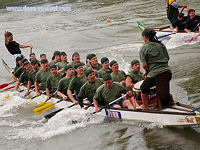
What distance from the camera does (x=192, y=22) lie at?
1484cm

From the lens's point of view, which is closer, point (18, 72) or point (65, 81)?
point (65, 81)

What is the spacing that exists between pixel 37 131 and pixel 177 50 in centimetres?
768

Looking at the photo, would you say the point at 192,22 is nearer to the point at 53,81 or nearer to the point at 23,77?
the point at 53,81

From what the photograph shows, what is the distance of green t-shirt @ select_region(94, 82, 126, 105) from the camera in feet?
28.9

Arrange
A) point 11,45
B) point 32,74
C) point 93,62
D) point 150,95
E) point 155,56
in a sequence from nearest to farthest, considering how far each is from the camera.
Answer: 1. point 155,56
2. point 150,95
3. point 93,62
4. point 32,74
5. point 11,45

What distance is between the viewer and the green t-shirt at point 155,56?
23.5 feet

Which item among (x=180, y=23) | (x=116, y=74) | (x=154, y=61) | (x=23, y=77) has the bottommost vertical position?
(x=23, y=77)

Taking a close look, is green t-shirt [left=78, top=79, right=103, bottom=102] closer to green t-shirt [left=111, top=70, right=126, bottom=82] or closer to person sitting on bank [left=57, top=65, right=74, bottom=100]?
green t-shirt [left=111, top=70, right=126, bottom=82]

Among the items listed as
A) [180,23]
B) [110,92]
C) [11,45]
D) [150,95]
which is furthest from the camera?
[180,23]

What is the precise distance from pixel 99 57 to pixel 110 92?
7.67 metres

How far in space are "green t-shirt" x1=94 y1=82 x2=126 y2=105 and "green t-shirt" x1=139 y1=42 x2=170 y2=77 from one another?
1.69 metres

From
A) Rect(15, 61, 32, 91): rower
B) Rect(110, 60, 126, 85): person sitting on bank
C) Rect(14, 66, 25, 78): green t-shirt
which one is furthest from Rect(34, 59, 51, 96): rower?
Rect(110, 60, 126, 85): person sitting on bank

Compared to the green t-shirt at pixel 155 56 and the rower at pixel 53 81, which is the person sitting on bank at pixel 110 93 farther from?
the rower at pixel 53 81

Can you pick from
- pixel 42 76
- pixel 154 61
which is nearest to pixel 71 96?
pixel 42 76
